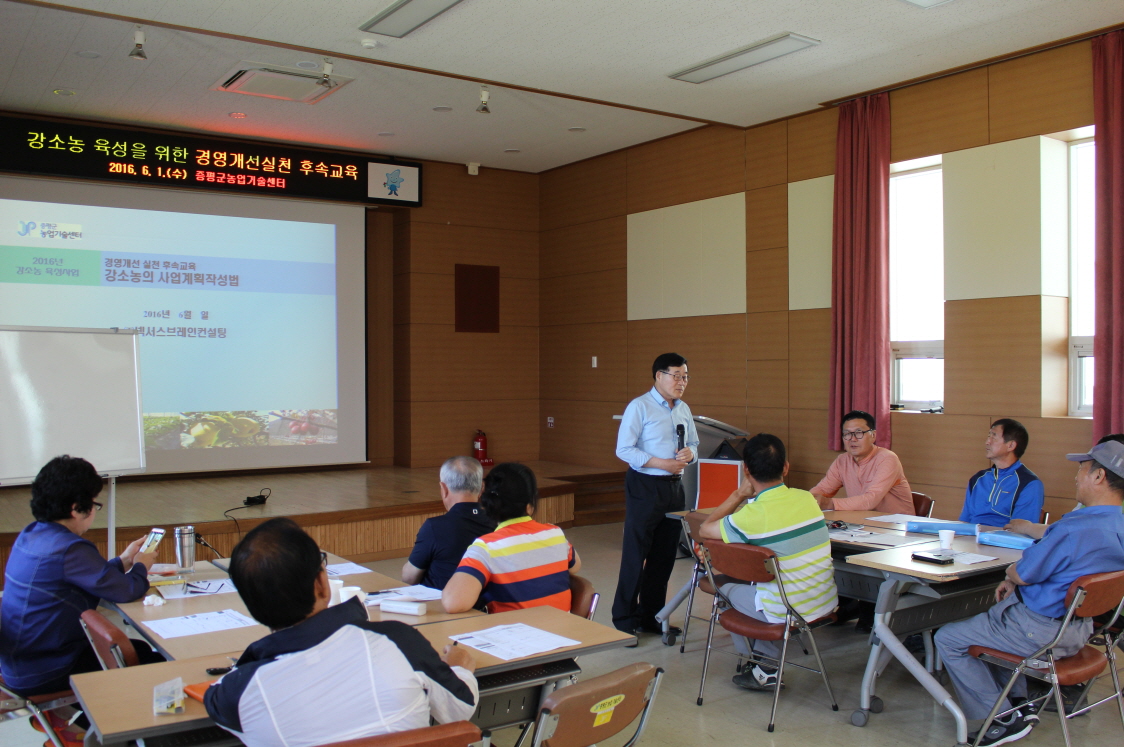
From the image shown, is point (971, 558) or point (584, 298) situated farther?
point (584, 298)

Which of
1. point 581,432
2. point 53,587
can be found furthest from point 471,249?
point 53,587

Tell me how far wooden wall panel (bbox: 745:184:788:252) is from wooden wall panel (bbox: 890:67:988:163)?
1038mm

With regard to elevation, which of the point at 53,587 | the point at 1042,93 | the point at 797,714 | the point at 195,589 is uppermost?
the point at 1042,93

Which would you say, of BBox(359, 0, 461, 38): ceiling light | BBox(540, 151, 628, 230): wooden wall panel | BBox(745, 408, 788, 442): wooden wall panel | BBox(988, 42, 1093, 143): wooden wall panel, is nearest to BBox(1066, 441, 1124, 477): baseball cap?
BBox(988, 42, 1093, 143): wooden wall panel

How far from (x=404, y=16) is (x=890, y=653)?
4.25 meters

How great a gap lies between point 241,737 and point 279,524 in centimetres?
45

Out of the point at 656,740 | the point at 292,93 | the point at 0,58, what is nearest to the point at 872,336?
the point at 656,740

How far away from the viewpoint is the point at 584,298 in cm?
945

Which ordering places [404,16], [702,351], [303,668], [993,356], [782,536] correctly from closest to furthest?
[303,668] → [782,536] → [404,16] → [993,356] → [702,351]

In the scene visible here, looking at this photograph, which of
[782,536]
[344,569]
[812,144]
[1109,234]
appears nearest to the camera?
[344,569]

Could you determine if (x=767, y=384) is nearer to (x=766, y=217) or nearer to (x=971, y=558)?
(x=766, y=217)

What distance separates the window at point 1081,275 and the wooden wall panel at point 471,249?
226 inches

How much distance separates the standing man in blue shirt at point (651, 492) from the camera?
4703 millimetres

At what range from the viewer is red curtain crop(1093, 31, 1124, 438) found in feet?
17.0
